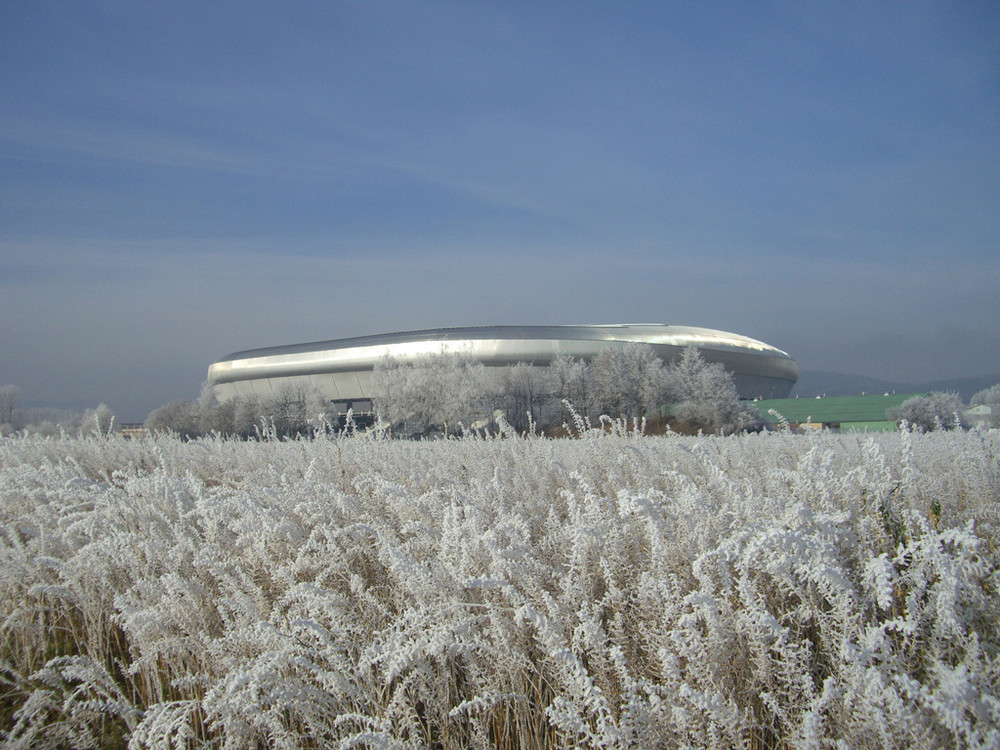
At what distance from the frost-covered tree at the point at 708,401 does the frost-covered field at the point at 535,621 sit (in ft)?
92.6

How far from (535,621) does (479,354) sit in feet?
158

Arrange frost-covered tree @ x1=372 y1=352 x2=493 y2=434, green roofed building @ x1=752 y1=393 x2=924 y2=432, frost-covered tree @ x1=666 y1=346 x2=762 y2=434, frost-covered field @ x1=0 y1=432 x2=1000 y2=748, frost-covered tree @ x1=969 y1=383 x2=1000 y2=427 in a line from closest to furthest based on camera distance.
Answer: frost-covered field @ x1=0 y1=432 x2=1000 y2=748 → frost-covered tree @ x1=969 y1=383 x2=1000 y2=427 → frost-covered tree @ x1=666 y1=346 x2=762 y2=434 → frost-covered tree @ x1=372 y1=352 x2=493 y2=434 → green roofed building @ x1=752 y1=393 x2=924 y2=432

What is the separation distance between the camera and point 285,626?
274 centimetres

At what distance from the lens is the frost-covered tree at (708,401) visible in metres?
31.3

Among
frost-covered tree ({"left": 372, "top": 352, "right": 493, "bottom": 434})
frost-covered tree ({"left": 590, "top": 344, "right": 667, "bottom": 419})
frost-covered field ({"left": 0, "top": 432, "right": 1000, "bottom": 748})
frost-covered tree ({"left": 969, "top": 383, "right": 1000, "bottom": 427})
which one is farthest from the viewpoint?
frost-covered tree ({"left": 372, "top": 352, "right": 493, "bottom": 434})

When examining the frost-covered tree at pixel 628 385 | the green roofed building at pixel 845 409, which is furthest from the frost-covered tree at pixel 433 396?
the green roofed building at pixel 845 409

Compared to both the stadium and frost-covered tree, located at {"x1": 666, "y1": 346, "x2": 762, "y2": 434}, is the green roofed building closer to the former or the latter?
frost-covered tree, located at {"x1": 666, "y1": 346, "x2": 762, "y2": 434}

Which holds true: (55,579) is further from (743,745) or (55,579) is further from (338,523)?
(743,745)

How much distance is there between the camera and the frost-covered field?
6.59ft

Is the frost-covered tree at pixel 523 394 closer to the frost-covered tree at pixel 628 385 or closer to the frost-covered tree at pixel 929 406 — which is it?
the frost-covered tree at pixel 628 385

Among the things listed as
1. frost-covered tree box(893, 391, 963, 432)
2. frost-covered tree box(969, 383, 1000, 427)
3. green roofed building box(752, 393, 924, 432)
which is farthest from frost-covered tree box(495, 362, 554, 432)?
frost-covered tree box(969, 383, 1000, 427)

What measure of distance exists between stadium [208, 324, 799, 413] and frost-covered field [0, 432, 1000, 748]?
Result: 4093 cm

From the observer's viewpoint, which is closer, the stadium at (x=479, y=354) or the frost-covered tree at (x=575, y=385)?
the frost-covered tree at (x=575, y=385)

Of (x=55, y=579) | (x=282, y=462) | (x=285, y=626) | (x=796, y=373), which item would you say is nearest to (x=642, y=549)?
(x=285, y=626)
